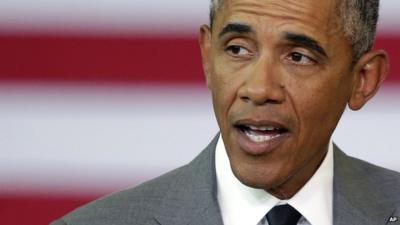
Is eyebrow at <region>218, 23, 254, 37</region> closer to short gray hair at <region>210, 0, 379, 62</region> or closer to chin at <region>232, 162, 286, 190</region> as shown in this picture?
short gray hair at <region>210, 0, 379, 62</region>

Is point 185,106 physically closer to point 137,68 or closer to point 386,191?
Answer: point 137,68

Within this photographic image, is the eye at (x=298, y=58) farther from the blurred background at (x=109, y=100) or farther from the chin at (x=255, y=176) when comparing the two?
the blurred background at (x=109, y=100)

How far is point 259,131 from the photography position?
1.99 m

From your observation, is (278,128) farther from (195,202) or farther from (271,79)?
(195,202)

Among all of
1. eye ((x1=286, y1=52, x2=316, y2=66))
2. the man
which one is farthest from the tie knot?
eye ((x1=286, y1=52, x2=316, y2=66))

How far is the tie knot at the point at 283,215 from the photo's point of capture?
207 cm

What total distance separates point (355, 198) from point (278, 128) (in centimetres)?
24

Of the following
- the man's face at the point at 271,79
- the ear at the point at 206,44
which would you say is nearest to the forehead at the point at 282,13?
the man's face at the point at 271,79

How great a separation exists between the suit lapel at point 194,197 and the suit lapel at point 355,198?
0.20 meters

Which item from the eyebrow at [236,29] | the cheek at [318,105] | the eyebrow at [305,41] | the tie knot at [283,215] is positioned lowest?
A: the tie knot at [283,215]

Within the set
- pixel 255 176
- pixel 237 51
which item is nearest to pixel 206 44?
pixel 237 51

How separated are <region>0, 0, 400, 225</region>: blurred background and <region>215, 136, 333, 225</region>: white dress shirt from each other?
3.19 ft

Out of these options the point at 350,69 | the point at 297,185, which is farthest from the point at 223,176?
the point at 350,69

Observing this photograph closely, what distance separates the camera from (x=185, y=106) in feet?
10.2
